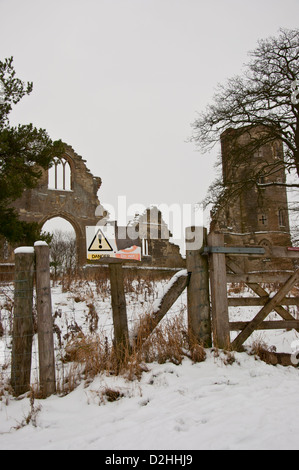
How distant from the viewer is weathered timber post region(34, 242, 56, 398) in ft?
11.9

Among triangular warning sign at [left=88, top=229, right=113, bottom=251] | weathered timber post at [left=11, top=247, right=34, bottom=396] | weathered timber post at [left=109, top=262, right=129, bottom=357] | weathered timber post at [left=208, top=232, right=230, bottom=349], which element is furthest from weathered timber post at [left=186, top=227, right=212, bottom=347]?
weathered timber post at [left=11, top=247, right=34, bottom=396]

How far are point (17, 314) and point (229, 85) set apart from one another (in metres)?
16.9

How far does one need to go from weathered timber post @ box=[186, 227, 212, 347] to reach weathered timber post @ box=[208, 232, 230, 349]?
105mm

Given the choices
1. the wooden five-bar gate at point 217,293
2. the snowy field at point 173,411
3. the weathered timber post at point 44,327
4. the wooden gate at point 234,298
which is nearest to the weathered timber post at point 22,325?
the weathered timber post at point 44,327

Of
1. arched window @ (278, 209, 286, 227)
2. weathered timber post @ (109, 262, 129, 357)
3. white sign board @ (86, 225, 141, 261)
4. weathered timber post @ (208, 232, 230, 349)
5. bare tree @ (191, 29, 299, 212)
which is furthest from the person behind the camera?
arched window @ (278, 209, 286, 227)

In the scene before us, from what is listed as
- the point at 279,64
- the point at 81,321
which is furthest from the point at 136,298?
the point at 279,64

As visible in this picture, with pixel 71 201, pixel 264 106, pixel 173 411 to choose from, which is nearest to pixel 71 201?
pixel 71 201

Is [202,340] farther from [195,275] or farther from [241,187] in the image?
[241,187]

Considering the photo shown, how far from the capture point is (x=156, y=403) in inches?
129

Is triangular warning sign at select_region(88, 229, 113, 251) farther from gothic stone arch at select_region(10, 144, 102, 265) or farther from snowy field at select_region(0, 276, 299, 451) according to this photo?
gothic stone arch at select_region(10, 144, 102, 265)

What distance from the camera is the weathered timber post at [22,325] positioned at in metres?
3.68

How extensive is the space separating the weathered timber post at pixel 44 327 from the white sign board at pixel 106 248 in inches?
22.8

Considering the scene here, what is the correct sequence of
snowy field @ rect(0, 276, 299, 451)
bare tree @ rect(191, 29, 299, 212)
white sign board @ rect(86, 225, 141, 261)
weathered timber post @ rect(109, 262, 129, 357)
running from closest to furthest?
snowy field @ rect(0, 276, 299, 451)
white sign board @ rect(86, 225, 141, 261)
weathered timber post @ rect(109, 262, 129, 357)
bare tree @ rect(191, 29, 299, 212)

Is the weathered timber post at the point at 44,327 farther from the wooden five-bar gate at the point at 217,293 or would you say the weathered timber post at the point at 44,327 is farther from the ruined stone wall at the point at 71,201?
the ruined stone wall at the point at 71,201
